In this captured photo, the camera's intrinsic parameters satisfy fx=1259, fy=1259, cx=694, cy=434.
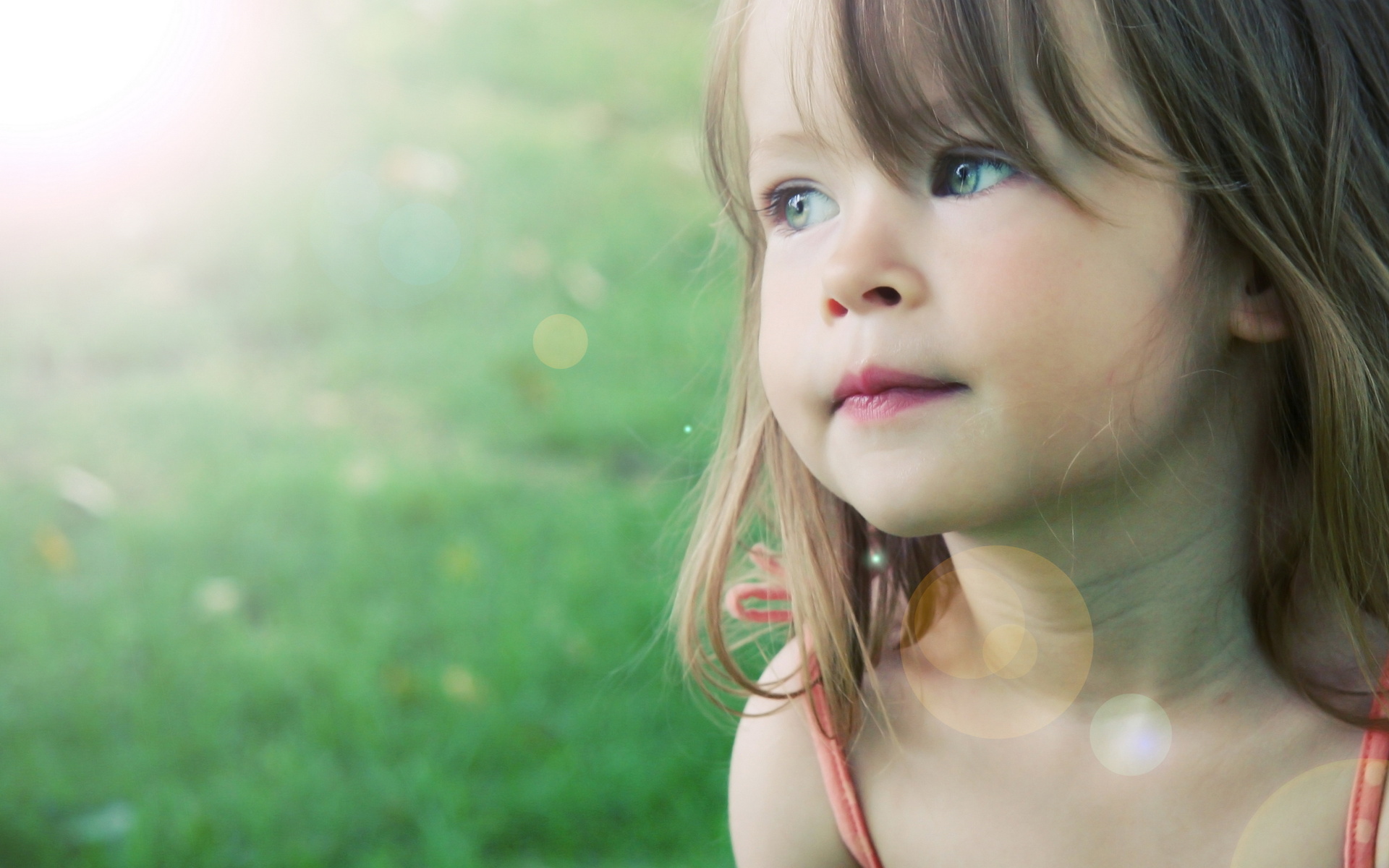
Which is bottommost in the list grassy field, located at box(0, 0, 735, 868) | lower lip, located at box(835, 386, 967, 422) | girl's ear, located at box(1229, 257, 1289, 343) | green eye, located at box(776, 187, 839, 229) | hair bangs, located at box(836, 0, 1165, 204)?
lower lip, located at box(835, 386, 967, 422)

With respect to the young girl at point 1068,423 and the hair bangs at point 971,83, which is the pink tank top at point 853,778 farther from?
the hair bangs at point 971,83

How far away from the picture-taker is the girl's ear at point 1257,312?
1.23 m

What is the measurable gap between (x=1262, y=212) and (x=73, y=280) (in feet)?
10.5

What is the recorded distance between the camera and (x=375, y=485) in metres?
2.88

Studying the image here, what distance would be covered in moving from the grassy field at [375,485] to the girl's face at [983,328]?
0.62 meters

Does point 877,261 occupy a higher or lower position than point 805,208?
lower

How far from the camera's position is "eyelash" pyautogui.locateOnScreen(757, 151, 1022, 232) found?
1.14 metres

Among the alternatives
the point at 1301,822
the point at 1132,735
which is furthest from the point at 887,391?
the point at 1301,822

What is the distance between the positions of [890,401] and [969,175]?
0.71ft

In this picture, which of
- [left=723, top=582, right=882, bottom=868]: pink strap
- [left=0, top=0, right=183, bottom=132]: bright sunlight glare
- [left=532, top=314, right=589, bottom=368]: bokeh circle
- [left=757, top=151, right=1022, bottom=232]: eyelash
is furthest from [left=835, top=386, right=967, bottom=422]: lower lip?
[left=0, top=0, right=183, bottom=132]: bright sunlight glare

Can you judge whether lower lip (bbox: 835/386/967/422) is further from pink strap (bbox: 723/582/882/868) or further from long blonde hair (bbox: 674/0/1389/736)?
pink strap (bbox: 723/582/882/868)

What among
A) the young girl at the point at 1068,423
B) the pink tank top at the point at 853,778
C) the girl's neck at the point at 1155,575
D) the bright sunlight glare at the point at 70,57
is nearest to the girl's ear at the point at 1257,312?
the young girl at the point at 1068,423

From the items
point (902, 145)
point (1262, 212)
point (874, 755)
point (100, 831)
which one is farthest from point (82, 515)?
point (1262, 212)

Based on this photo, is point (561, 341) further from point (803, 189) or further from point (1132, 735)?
point (1132, 735)
